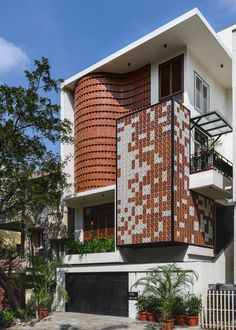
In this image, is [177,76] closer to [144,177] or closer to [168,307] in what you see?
[144,177]

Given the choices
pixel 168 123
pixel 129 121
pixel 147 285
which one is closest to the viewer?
pixel 147 285

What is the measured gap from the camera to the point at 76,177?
1149 inches

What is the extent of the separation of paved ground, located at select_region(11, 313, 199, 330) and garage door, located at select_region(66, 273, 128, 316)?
55cm

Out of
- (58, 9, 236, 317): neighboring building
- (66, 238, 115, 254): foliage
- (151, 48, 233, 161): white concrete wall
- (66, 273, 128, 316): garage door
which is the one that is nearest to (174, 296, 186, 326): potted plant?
(58, 9, 236, 317): neighboring building

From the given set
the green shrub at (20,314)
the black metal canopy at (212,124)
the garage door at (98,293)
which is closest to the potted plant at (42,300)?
the green shrub at (20,314)

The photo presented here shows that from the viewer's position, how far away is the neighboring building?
22562 mm

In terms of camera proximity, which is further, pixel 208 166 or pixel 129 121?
pixel 129 121

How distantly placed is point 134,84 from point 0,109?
27.9 feet

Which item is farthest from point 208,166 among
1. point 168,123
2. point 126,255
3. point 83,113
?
point 83,113

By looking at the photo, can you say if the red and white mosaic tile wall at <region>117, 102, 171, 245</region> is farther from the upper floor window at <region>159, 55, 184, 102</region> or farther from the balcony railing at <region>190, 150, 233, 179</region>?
the upper floor window at <region>159, 55, 184, 102</region>

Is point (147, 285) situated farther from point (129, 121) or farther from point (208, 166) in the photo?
point (129, 121)

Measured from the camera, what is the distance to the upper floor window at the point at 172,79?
25.4 metres

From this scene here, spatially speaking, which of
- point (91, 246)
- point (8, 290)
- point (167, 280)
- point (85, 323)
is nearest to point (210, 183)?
point (167, 280)

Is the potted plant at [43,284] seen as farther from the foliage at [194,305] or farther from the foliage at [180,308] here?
the foliage at [194,305]
